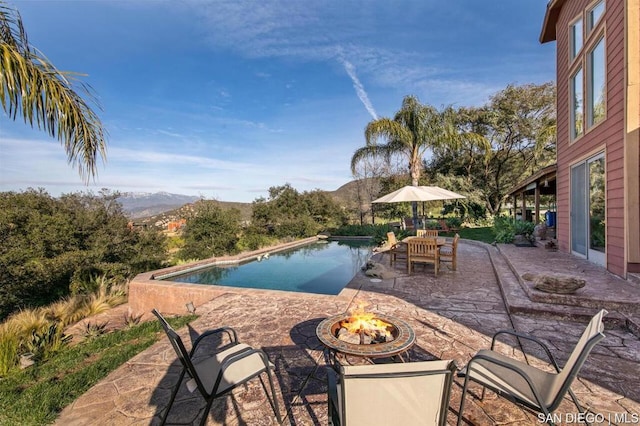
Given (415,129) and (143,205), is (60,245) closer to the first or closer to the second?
(415,129)

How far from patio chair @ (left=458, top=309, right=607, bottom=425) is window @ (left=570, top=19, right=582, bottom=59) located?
26.8 feet

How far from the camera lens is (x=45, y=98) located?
10.4 feet

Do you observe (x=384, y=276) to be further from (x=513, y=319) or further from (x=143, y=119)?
(x=143, y=119)

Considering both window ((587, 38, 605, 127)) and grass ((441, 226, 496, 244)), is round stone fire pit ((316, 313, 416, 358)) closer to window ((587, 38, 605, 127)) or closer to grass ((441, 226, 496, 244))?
window ((587, 38, 605, 127))

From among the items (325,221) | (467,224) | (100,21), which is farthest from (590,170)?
(325,221)

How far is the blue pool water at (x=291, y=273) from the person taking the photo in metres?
7.73

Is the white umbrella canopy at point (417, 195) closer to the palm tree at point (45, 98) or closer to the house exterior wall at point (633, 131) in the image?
the house exterior wall at point (633, 131)

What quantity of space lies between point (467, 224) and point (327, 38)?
14.5m

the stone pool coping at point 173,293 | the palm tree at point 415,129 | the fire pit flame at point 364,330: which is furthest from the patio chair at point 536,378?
the palm tree at point 415,129

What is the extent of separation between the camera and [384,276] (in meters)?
6.39

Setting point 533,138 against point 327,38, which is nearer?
point 327,38

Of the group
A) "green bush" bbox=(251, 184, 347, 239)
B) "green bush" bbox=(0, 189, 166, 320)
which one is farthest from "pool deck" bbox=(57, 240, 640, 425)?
"green bush" bbox=(251, 184, 347, 239)

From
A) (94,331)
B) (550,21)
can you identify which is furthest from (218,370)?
(550,21)

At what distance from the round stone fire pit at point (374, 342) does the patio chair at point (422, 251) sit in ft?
13.0
